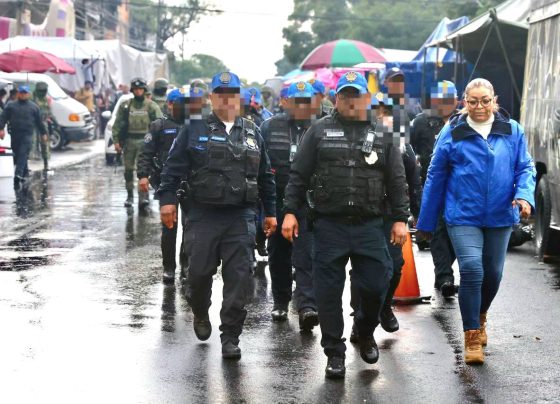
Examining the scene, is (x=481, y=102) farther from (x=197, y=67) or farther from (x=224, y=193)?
(x=197, y=67)

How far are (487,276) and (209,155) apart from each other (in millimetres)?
1933

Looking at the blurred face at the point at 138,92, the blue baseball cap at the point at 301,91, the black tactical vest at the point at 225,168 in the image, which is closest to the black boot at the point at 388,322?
the black tactical vest at the point at 225,168

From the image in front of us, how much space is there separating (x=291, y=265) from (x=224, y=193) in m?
1.78

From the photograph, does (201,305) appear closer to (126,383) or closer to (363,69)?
(126,383)

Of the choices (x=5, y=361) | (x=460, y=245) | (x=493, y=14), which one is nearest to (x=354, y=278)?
(x=460, y=245)

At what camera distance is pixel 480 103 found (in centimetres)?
733

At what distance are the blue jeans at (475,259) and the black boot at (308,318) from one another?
4.36 feet

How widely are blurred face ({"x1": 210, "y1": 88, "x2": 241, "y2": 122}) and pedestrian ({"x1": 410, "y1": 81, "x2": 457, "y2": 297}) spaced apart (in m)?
3.12

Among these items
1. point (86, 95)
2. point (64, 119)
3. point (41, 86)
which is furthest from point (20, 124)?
point (86, 95)

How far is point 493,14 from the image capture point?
17.4m

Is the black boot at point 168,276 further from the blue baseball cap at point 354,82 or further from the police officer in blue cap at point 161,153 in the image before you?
the blue baseball cap at point 354,82

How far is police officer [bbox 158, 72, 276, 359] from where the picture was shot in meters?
7.49

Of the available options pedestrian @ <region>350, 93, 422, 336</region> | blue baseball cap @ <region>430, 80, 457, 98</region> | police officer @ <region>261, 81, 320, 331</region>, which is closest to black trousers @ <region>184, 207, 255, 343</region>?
pedestrian @ <region>350, 93, 422, 336</region>

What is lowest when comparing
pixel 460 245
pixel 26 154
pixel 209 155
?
pixel 26 154
